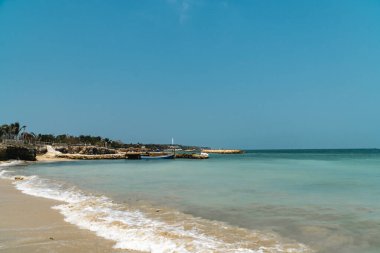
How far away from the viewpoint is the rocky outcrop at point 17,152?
5082 cm

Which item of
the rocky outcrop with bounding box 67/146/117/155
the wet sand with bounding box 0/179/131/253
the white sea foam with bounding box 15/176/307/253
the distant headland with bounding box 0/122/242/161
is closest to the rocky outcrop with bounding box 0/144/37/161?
the distant headland with bounding box 0/122/242/161

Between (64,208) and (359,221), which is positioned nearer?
(359,221)

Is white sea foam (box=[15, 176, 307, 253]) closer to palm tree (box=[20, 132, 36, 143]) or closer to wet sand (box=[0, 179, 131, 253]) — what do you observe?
wet sand (box=[0, 179, 131, 253])

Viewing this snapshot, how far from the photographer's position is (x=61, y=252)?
6.10 m

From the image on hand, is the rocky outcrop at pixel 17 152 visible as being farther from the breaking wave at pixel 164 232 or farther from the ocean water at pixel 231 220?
the breaking wave at pixel 164 232

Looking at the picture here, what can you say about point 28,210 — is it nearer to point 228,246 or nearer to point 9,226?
point 9,226

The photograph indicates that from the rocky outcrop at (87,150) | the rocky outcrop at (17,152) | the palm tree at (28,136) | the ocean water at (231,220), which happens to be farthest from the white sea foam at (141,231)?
the palm tree at (28,136)

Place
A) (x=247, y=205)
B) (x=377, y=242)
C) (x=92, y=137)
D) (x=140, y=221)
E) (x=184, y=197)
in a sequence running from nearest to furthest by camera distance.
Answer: (x=377, y=242) < (x=140, y=221) < (x=247, y=205) < (x=184, y=197) < (x=92, y=137)

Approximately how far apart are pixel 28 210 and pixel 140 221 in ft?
12.3

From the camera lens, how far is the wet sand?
636cm

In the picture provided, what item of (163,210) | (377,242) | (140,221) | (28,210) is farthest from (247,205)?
(28,210)

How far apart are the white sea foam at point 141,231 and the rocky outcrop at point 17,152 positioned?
→ 4521cm

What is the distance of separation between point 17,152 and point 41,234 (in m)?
50.3

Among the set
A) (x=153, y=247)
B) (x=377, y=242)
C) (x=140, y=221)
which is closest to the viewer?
(x=153, y=247)
